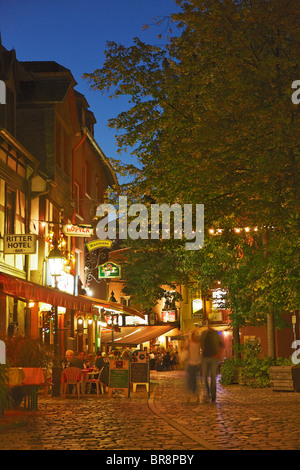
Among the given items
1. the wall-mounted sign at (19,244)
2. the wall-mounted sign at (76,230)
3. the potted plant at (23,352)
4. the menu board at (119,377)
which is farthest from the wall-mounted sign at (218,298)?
the potted plant at (23,352)

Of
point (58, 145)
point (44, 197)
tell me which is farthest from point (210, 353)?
point (58, 145)

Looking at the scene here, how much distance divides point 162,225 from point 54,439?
38.8 feet

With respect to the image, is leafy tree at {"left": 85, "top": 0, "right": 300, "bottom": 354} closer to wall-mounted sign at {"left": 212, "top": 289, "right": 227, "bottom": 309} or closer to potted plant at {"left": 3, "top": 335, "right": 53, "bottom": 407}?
potted plant at {"left": 3, "top": 335, "right": 53, "bottom": 407}

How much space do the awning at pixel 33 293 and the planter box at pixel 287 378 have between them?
6776 mm

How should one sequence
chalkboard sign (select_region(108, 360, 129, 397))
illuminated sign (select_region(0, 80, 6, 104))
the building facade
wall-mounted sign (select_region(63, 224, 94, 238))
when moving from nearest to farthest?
1. chalkboard sign (select_region(108, 360, 129, 397))
2. the building facade
3. illuminated sign (select_region(0, 80, 6, 104))
4. wall-mounted sign (select_region(63, 224, 94, 238))

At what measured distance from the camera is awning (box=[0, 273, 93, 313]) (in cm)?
1627

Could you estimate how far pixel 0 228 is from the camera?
66.5 ft

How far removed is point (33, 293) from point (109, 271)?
58.0 ft

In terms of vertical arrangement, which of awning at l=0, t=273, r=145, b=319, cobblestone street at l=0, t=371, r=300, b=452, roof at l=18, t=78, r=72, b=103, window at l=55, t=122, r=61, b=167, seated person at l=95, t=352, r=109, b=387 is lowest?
cobblestone street at l=0, t=371, r=300, b=452

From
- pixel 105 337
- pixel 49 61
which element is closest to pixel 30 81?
pixel 49 61

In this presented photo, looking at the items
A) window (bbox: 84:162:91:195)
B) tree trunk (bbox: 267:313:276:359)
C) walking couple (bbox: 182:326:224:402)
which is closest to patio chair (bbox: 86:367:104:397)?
walking couple (bbox: 182:326:224:402)

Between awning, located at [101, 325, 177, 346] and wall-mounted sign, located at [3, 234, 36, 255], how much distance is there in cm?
2892

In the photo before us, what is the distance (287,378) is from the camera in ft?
67.4

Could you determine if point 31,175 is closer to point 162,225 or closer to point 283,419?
point 162,225
